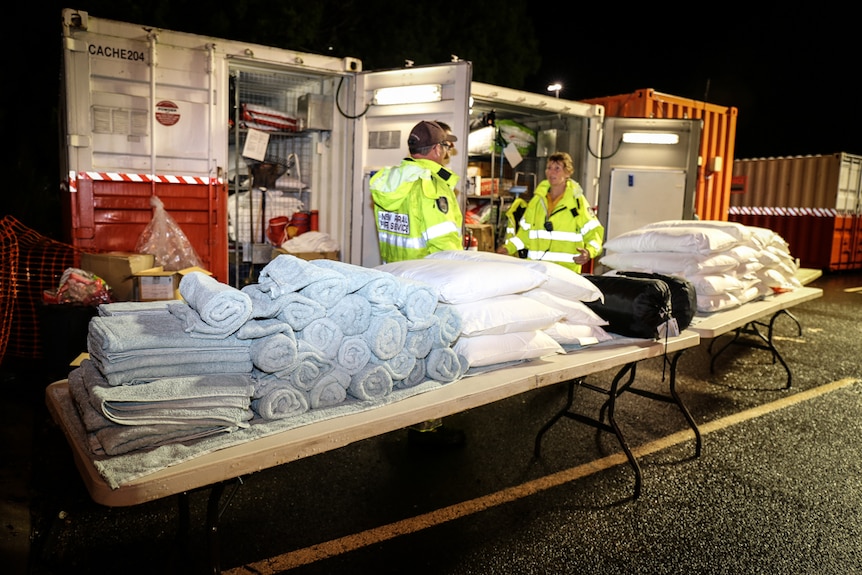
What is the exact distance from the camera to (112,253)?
574 cm

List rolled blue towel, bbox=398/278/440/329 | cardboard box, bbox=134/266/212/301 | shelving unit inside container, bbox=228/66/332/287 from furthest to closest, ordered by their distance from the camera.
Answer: shelving unit inside container, bbox=228/66/332/287
cardboard box, bbox=134/266/212/301
rolled blue towel, bbox=398/278/440/329

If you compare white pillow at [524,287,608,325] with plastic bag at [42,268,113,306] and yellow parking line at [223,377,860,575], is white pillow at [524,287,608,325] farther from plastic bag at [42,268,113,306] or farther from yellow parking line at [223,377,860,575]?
plastic bag at [42,268,113,306]

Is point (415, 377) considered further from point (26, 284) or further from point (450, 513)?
point (26, 284)

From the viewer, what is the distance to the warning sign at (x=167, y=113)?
6098 mm

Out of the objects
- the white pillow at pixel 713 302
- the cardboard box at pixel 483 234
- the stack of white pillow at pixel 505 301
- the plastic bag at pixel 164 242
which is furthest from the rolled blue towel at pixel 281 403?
the cardboard box at pixel 483 234

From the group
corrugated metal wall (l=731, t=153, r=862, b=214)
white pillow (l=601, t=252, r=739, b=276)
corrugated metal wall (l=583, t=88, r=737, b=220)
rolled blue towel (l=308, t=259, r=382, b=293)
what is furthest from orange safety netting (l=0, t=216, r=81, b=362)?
corrugated metal wall (l=731, t=153, r=862, b=214)

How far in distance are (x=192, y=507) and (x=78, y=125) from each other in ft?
13.0

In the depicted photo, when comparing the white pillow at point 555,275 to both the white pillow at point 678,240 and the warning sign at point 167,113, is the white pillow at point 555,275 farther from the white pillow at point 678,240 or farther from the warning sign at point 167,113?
the warning sign at point 167,113

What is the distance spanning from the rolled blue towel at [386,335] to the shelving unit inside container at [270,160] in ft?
18.2

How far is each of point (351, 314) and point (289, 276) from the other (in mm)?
251

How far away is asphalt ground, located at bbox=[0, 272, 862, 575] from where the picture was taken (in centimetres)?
299

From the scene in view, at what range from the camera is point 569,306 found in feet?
10.7

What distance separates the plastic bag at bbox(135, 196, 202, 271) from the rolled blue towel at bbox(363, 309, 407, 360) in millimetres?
4431

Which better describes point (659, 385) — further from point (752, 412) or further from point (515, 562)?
point (515, 562)
